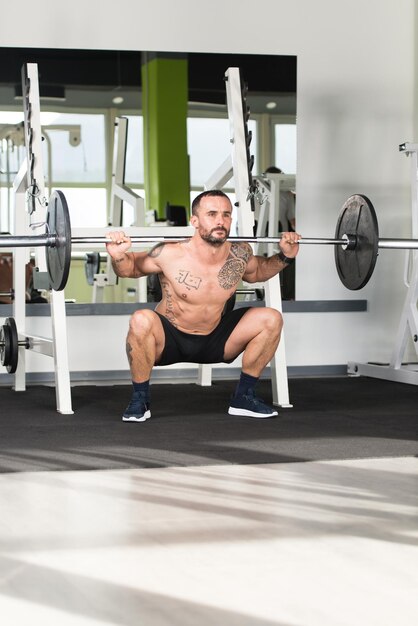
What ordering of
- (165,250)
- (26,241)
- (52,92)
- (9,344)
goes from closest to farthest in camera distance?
1. (26,241)
2. (165,250)
3. (9,344)
4. (52,92)

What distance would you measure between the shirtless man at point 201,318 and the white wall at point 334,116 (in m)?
1.83

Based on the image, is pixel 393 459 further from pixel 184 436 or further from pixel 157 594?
pixel 157 594

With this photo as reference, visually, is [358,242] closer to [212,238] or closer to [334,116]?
[212,238]

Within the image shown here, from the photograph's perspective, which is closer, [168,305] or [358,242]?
[358,242]

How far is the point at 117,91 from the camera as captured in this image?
221 inches

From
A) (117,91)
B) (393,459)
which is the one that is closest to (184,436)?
(393,459)

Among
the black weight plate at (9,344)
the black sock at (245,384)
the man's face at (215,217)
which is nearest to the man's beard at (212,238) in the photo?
the man's face at (215,217)

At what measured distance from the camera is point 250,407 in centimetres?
388

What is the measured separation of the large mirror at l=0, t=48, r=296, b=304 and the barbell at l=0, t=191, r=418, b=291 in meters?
2.14

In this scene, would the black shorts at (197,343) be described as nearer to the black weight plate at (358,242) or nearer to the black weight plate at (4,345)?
the black weight plate at (358,242)

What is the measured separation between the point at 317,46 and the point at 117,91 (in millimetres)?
1235

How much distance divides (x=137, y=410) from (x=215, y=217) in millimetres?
792

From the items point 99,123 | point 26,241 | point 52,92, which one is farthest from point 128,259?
point 52,92

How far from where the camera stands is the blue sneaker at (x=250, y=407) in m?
3.84
